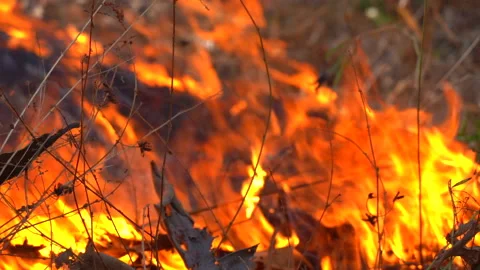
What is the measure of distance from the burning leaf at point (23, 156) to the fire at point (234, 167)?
4 centimetres

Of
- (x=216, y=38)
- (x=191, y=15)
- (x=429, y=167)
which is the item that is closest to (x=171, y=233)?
(x=429, y=167)

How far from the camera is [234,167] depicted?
9.30 ft

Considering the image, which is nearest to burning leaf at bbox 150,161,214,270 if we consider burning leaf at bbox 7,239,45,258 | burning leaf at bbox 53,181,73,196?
burning leaf at bbox 53,181,73,196

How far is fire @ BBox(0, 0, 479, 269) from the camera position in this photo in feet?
6.66

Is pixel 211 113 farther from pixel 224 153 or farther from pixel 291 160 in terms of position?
pixel 291 160

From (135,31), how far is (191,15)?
1.07m

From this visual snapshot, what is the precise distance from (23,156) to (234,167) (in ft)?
3.79

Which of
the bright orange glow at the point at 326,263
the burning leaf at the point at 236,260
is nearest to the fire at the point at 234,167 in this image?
the bright orange glow at the point at 326,263

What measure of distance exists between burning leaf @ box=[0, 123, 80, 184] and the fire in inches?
1.5

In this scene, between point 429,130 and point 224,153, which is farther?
point 224,153

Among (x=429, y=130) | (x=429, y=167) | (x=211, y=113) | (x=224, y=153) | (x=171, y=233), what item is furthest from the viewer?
(x=211, y=113)

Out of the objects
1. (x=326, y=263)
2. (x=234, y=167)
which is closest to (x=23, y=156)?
(x=326, y=263)

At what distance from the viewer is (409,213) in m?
2.27

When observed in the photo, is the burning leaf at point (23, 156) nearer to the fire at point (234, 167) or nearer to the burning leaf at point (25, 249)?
the fire at point (234, 167)
